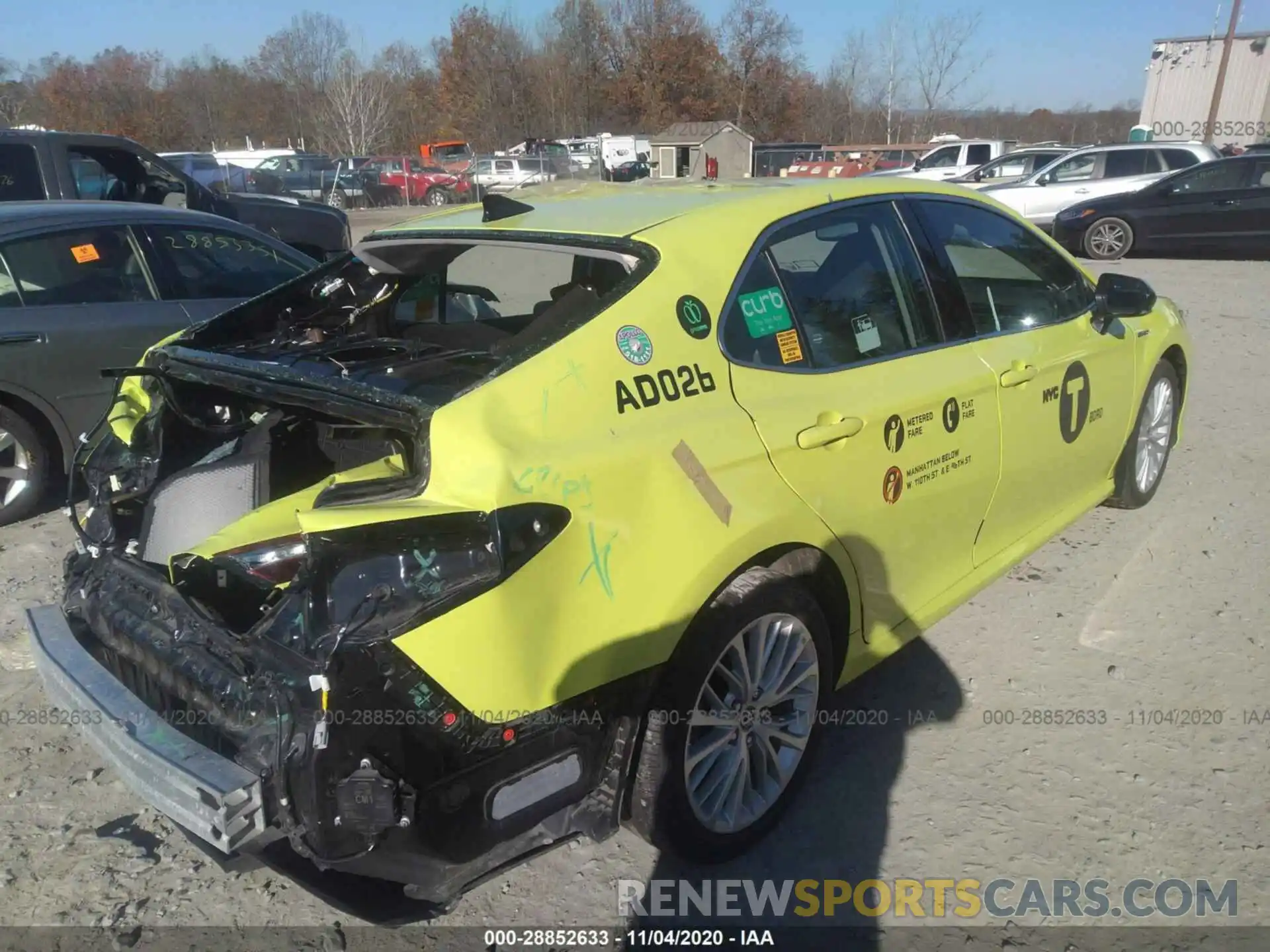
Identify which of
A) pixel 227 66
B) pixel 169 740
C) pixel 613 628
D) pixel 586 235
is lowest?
pixel 169 740

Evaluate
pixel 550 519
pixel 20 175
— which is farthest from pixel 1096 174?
pixel 550 519

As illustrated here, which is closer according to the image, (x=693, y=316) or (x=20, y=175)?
(x=693, y=316)

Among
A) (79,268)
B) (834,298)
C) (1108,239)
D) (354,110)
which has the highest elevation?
(354,110)

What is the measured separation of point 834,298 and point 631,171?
37.7 metres

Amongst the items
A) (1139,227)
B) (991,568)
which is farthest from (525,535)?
(1139,227)

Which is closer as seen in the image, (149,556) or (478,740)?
(478,740)

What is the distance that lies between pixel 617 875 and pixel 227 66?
64.4 metres

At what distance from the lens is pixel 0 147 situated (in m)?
7.96

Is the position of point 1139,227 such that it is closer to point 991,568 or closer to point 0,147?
point 991,568

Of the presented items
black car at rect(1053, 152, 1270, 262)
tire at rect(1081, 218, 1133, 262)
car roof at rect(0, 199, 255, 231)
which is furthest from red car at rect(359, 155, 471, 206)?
car roof at rect(0, 199, 255, 231)

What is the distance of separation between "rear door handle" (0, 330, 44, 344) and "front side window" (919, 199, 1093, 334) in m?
4.39

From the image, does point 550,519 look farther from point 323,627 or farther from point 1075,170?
point 1075,170

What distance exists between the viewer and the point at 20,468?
195 inches

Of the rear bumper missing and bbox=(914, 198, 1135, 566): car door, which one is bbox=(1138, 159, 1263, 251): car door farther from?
the rear bumper missing
